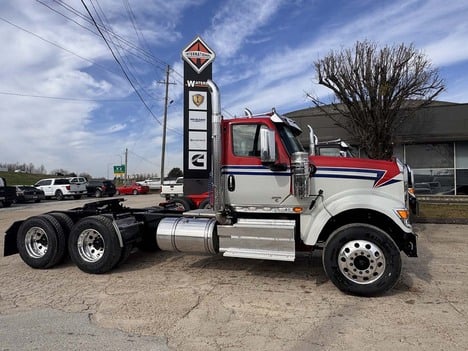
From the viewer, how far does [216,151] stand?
649cm

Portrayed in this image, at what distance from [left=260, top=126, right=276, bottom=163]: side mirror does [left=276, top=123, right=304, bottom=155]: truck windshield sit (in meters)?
0.54

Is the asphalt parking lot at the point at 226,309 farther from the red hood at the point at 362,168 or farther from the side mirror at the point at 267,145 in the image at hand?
the side mirror at the point at 267,145

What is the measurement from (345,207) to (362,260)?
0.77 m

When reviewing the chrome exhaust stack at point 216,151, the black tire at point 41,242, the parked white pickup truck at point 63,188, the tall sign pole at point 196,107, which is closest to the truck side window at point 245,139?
the chrome exhaust stack at point 216,151

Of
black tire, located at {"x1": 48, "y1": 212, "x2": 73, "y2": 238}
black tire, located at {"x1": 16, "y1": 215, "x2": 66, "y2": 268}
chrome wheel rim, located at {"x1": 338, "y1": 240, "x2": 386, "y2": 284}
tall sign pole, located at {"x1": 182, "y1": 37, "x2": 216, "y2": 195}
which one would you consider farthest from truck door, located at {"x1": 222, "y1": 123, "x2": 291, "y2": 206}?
tall sign pole, located at {"x1": 182, "y1": 37, "x2": 216, "y2": 195}

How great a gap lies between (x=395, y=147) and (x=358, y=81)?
160 inches

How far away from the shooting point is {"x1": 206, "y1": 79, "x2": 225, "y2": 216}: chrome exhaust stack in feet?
21.3

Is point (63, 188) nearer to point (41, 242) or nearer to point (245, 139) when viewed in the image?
point (41, 242)

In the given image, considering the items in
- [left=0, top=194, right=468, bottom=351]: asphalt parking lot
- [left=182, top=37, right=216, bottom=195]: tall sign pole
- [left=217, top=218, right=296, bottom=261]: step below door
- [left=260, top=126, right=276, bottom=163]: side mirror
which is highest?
[left=182, top=37, right=216, bottom=195]: tall sign pole

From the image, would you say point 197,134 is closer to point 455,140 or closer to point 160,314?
point 160,314

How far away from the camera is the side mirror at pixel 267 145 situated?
588 cm

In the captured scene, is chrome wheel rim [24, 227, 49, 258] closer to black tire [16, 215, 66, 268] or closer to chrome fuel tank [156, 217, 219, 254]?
black tire [16, 215, 66, 268]

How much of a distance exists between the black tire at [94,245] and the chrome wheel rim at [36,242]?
0.73 metres

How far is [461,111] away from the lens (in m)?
21.7
